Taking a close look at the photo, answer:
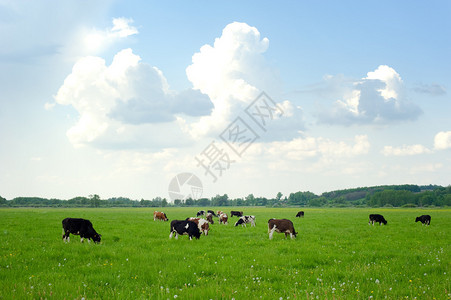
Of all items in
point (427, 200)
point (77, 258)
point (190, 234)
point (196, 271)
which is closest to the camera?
point (196, 271)

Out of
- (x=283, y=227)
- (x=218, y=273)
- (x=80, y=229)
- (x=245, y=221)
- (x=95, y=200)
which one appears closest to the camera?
(x=218, y=273)

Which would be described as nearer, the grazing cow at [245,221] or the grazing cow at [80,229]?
the grazing cow at [80,229]

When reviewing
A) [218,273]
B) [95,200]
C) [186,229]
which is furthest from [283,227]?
[95,200]

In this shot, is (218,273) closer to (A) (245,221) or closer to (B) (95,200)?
(A) (245,221)

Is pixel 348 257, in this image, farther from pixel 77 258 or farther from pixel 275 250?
pixel 77 258

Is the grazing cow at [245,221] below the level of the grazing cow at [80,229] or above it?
below

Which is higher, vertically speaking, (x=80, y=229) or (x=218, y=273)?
(x=80, y=229)

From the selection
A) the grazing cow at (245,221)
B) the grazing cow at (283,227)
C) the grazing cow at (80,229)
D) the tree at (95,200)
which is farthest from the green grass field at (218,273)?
the tree at (95,200)

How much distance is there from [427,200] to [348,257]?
542 ft

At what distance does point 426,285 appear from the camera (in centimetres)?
885

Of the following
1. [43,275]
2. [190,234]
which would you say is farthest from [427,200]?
[43,275]

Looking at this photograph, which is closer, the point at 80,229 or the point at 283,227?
the point at 80,229

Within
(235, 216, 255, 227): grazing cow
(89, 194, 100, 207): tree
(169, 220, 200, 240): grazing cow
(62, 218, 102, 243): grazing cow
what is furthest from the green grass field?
→ (89, 194, 100, 207): tree

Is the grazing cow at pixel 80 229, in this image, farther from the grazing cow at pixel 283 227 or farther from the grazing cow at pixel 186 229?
the grazing cow at pixel 283 227
